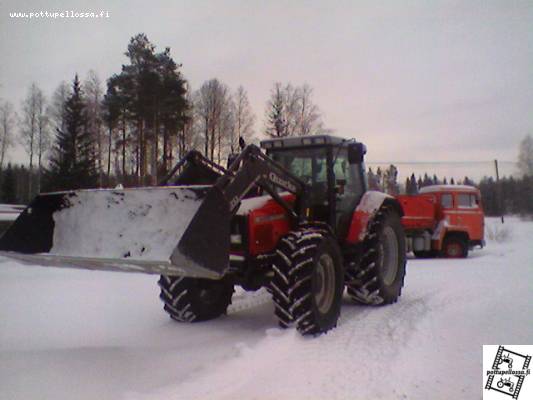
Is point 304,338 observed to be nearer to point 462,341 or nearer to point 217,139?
point 462,341

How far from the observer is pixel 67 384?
3.12 meters

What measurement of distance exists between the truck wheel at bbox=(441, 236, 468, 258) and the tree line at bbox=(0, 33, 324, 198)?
18.4ft

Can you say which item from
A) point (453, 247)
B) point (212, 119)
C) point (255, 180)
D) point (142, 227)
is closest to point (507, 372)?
point (255, 180)

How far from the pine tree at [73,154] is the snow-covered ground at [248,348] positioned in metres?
9.84

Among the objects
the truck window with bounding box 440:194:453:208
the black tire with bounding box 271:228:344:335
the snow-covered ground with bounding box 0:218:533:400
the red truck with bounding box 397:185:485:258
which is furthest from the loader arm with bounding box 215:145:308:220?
the truck window with bounding box 440:194:453:208

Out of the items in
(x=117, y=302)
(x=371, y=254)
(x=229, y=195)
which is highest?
(x=229, y=195)

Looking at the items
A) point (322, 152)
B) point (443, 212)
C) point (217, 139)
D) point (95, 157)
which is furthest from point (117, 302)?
point (95, 157)

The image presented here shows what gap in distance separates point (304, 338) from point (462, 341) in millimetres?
1344

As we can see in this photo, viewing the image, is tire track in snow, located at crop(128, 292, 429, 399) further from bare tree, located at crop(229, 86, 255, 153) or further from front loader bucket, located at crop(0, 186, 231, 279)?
bare tree, located at crop(229, 86, 255, 153)

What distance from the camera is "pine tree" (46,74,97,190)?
15.5m

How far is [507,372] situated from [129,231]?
286cm

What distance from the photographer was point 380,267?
5.90 metres

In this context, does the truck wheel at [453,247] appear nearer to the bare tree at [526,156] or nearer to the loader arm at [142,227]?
the bare tree at [526,156]

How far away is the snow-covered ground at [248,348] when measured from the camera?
3.09 meters
